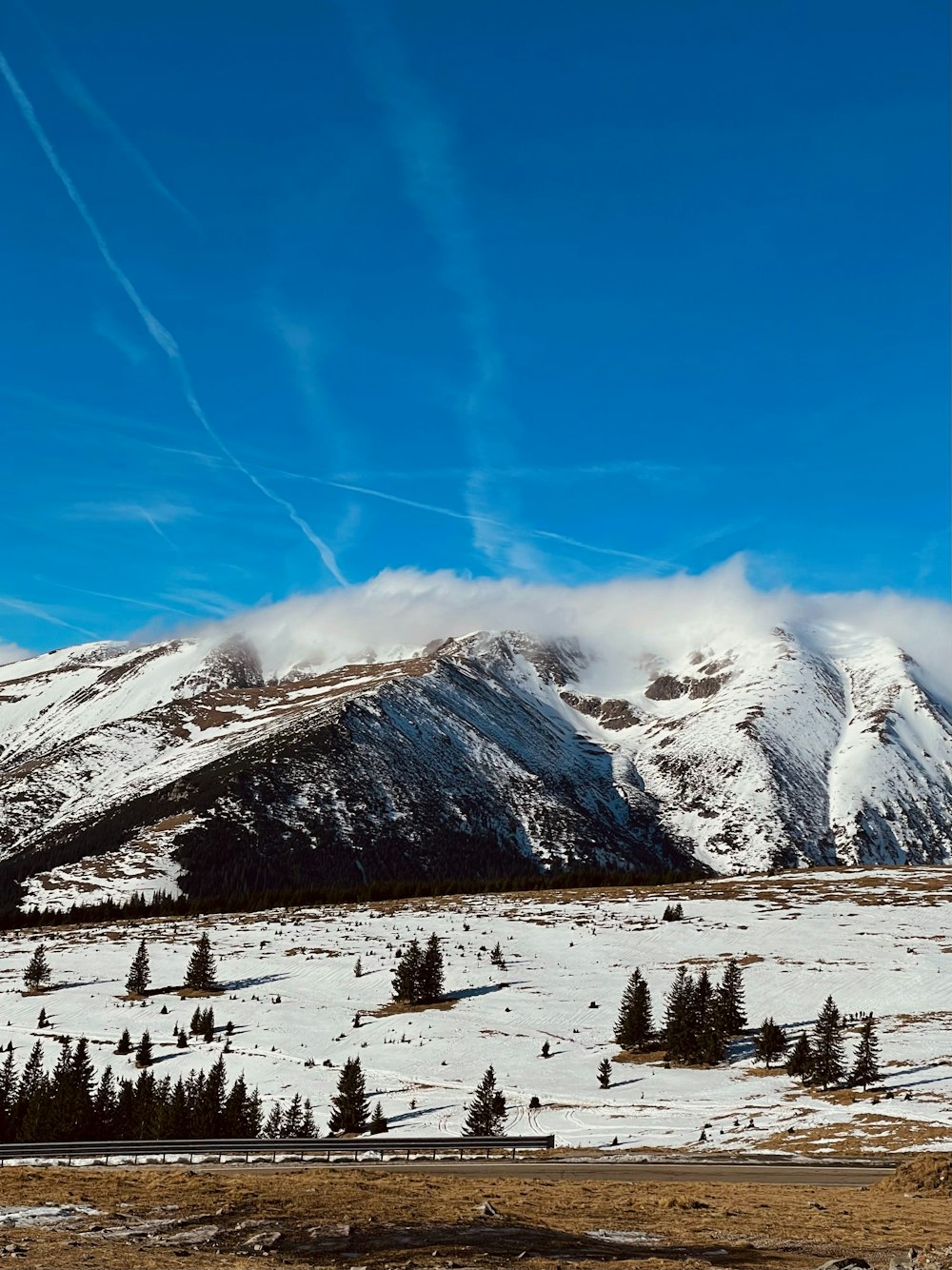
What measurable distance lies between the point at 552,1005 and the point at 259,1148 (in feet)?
150

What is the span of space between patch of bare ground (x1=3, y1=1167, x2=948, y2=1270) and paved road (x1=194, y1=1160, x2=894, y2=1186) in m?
3.49

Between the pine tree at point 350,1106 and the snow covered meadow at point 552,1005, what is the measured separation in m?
2.16

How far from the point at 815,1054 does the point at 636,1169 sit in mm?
26429

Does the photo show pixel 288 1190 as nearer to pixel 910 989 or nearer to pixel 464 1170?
pixel 464 1170

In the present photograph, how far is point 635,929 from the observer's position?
11806 cm

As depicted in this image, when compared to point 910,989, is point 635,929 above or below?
above

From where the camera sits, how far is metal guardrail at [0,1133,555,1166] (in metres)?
39.1

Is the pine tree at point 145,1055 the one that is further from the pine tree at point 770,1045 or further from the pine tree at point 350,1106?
the pine tree at point 770,1045

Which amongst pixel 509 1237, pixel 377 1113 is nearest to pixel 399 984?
pixel 377 1113

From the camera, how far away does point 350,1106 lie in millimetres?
50062

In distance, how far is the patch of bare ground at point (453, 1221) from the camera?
17938mm

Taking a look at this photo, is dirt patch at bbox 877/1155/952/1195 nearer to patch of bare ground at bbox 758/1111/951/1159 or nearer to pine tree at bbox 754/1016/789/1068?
patch of bare ground at bbox 758/1111/951/1159

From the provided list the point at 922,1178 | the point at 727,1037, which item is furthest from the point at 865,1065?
the point at 922,1178

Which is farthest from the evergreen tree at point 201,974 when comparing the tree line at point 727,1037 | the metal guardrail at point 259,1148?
the metal guardrail at point 259,1148
